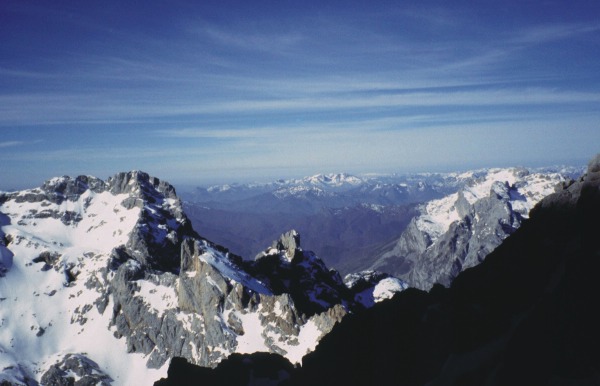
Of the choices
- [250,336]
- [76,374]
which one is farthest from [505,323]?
[76,374]

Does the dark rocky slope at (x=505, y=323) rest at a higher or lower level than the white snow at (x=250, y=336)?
higher

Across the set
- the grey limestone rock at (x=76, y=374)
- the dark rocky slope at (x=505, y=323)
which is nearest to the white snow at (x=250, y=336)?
the grey limestone rock at (x=76, y=374)

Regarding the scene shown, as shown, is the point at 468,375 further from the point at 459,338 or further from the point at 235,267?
the point at 235,267

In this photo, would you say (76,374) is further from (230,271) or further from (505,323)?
(505,323)

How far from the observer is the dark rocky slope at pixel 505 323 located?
34.2 metres

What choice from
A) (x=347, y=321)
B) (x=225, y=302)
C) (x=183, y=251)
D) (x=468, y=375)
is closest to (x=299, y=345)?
(x=225, y=302)

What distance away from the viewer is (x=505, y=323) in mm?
41812

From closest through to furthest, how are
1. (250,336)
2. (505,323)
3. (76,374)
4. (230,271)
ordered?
(505,323) → (250,336) → (230,271) → (76,374)

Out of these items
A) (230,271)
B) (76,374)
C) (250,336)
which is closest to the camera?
(250,336)

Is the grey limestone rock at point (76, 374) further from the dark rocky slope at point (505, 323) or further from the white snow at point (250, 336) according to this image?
the dark rocky slope at point (505, 323)

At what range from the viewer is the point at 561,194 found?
47.3 m

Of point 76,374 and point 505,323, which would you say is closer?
point 505,323

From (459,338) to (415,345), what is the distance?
264 inches

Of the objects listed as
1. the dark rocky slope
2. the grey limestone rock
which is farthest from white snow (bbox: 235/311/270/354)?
the dark rocky slope
